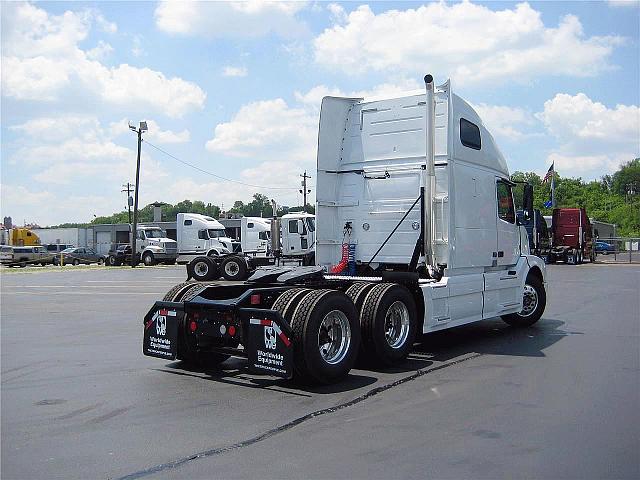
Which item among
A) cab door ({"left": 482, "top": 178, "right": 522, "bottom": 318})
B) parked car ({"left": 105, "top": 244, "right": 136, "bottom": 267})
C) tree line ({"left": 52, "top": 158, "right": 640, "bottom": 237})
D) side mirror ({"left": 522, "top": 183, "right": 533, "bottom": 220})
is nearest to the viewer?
cab door ({"left": 482, "top": 178, "right": 522, "bottom": 318})

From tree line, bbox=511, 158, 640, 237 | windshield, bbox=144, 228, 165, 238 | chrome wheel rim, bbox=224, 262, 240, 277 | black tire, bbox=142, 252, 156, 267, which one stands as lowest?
chrome wheel rim, bbox=224, 262, 240, 277

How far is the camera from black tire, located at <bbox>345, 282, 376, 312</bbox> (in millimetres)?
8094

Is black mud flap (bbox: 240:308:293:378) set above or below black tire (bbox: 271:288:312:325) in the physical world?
below

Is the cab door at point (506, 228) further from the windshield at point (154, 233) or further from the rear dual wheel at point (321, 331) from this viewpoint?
the windshield at point (154, 233)

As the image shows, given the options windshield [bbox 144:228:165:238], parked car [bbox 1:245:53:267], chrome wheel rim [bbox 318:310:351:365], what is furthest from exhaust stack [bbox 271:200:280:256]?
parked car [bbox 1:245:53:267]

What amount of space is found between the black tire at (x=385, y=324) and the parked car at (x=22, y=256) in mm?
48179

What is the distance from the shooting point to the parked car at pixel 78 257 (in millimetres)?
52719

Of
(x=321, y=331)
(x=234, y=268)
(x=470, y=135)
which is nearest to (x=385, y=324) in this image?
(x=321, y=331)

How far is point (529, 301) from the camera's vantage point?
11.8 m

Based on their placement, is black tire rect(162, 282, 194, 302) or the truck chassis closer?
the truck chassis

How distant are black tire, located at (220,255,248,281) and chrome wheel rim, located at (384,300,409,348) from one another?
19.1 metres

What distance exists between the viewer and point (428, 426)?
551cm

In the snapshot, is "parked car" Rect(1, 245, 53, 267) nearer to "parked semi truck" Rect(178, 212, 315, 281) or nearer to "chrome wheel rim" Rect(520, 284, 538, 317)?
"parked semi truck" Rect(178, 212, 315, 281)

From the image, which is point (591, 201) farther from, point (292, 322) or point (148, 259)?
point (292, 322)
